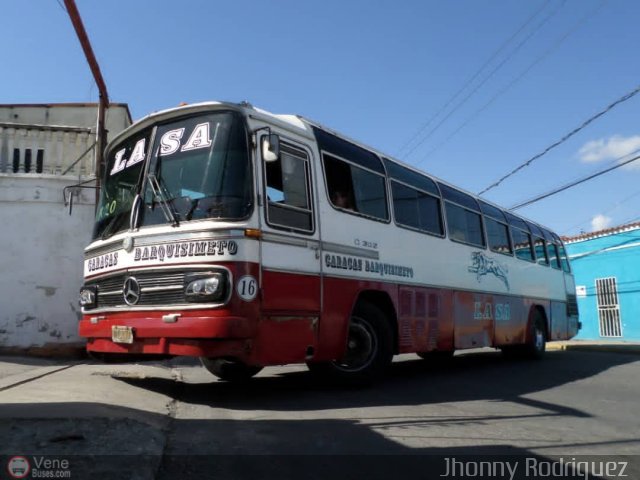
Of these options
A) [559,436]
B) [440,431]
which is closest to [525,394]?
[559,436]

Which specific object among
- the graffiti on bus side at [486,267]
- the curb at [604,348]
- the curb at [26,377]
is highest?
the graffiti on bus side at [486,267]

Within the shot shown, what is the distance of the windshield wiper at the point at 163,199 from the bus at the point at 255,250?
2 cm

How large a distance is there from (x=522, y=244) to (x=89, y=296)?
9452 millimetres

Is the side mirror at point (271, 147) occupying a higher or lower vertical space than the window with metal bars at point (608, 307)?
higher

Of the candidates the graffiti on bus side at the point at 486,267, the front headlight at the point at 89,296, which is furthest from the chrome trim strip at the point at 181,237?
the graffiti on bus side at the point at 486,267

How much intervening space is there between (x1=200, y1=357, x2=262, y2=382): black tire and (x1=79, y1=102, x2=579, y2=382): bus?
0.03 m

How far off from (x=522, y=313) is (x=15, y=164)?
10517 millimetres

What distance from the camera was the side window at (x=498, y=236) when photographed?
1049 centimetres

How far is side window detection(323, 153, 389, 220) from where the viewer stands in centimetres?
632

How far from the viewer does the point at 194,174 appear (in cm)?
520

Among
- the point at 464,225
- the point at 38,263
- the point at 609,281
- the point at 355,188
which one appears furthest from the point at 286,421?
the point at 609,281

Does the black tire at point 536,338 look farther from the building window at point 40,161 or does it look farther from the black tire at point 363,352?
the building window at point 40,161

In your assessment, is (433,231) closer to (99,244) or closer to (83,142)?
(99,244)

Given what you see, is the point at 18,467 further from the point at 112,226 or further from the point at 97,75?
the point at 97,75
